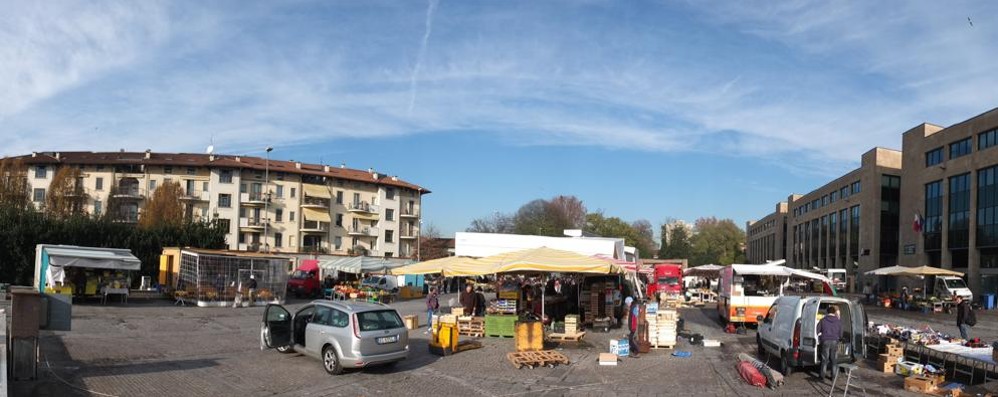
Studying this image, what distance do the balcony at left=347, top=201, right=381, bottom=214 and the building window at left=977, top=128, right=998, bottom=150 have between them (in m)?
54.3

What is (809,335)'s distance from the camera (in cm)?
1268

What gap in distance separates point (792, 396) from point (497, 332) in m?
9.21

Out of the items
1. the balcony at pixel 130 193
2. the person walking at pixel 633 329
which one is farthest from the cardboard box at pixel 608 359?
the balcony at pixel 130 193

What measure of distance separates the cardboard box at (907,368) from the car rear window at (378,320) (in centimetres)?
960

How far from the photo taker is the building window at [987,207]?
42406 mm

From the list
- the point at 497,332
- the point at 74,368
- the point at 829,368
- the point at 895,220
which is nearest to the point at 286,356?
the point at 74,368

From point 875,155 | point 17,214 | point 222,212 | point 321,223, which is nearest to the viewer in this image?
point 17,214

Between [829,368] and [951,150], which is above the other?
[951,150]

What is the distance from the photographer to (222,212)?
64.8m

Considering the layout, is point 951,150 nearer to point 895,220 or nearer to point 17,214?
point 895,220

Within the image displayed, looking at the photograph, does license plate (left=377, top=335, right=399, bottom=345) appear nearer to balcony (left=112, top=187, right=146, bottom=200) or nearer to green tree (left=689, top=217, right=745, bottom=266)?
balcony (left=112, top=187, right=146, bottom=200)

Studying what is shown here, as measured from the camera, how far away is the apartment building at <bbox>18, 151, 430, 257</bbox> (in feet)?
207

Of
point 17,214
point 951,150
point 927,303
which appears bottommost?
point 927,303

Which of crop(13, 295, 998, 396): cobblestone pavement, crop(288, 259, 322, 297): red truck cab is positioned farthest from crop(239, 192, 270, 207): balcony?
crop(13, 295, 998, 396): cobblestone pavement
